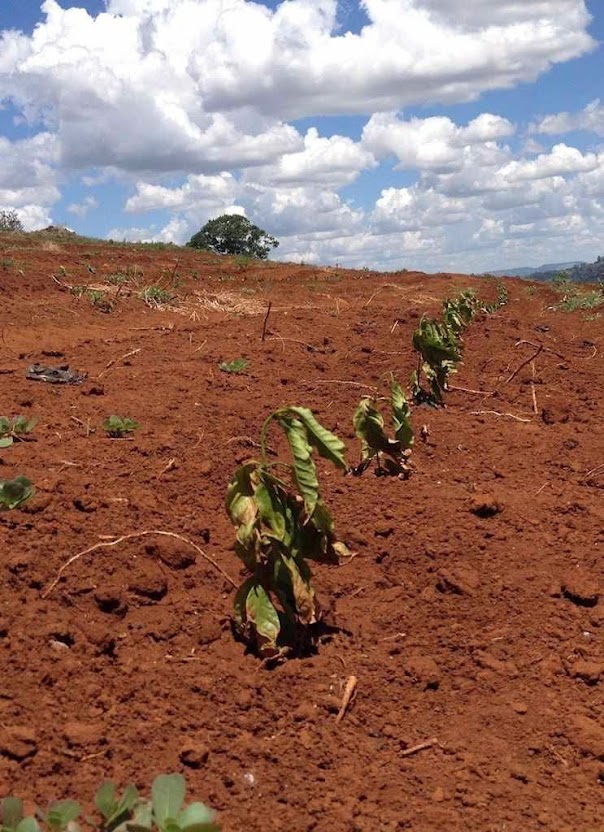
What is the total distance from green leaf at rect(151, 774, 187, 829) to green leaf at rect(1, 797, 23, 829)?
26 cm

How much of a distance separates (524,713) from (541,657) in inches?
13.4

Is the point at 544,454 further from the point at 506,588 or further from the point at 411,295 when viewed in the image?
the point at 411,295

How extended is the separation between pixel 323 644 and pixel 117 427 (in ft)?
6.13

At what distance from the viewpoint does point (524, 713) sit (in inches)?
105

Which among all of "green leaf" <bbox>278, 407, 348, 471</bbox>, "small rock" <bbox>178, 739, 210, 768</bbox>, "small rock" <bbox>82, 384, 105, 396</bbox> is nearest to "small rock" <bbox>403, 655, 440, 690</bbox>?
"green leaf" <bbox>278, 407, 348, 471</bbox>

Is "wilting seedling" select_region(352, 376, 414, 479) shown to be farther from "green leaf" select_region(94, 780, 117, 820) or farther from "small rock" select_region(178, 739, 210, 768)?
"green leaf" select_region(94, 780, 117, 820)

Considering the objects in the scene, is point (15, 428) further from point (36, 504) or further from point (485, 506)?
point (485, 506)

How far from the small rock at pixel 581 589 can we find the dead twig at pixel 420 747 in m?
1.05

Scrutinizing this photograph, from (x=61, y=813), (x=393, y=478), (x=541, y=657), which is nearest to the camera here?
(x=61, y=813)

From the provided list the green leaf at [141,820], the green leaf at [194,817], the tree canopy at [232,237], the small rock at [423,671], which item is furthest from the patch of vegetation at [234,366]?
the tree canopy at [232,237]

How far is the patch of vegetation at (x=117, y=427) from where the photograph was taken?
4305 mm

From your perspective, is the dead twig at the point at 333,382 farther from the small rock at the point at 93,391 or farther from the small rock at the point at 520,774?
the small rock at the point at 520,774

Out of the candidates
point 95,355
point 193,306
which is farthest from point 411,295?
point 95,355

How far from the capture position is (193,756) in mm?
2230
